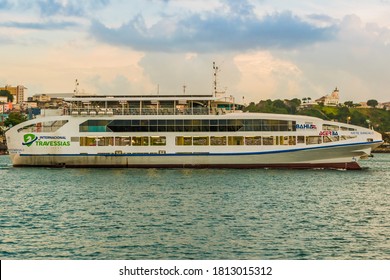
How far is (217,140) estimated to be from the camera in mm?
64875

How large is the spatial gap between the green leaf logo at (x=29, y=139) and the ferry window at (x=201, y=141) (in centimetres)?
1260

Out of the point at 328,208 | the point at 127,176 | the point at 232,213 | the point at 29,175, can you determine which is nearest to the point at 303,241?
the point at 232,213

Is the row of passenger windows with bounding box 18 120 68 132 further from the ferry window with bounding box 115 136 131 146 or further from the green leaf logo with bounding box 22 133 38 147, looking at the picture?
the ferry window with bounding box 115 136 131 146

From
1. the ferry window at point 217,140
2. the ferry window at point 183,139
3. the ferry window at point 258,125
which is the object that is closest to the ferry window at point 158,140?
the ferry window at point 183,139

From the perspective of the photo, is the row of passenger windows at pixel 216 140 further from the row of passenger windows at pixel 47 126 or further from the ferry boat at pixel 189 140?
the row of passenger windows at pixel 47 126

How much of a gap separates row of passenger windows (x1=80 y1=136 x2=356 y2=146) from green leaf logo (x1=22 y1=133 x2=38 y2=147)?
371cm

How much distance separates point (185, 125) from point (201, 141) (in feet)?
5.90

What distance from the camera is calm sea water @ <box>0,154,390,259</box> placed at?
2989 centimetres

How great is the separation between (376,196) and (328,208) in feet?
22.8

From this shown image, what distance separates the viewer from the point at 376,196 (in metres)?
47.0

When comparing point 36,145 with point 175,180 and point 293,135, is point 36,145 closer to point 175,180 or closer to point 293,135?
point 175,180

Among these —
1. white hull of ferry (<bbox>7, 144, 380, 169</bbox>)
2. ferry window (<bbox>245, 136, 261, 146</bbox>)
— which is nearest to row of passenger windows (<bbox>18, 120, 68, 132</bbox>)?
white hull of ferry (<bbox>7, 144, 380, 169</bbox>)

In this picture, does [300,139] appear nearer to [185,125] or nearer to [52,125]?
[185,125]

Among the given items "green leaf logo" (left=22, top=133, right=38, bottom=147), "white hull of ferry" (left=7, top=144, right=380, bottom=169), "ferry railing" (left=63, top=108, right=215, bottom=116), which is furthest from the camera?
"ferry railing" (left=63, top=108, right=215, bottom=116)
